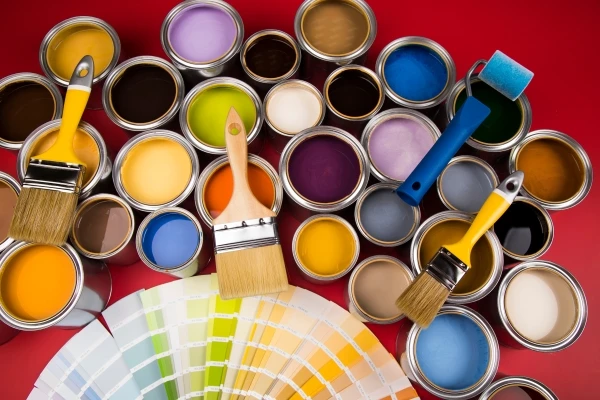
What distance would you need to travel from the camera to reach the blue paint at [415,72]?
2.40m

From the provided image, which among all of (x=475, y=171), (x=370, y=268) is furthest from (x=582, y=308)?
(x=370, y=268)

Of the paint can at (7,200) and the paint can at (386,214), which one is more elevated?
the paint can at (386,214)

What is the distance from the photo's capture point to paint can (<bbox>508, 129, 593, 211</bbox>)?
2271 mm

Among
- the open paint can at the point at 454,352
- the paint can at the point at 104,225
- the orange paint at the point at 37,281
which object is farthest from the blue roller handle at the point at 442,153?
the orange paint at the point at 37,281

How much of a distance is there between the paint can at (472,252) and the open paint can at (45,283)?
1.40 meters

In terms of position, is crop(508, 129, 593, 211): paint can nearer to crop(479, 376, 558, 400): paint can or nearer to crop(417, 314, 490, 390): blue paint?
crop(417, 314, 490, 390): blue paint

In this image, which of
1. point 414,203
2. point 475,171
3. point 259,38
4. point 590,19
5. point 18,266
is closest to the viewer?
point 414,203

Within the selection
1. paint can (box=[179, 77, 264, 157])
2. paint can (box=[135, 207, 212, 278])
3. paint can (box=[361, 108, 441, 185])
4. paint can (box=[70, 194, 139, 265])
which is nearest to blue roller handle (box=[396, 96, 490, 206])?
paint can (box=[361, 108, 441, 185])

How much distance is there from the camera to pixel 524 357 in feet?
7.44

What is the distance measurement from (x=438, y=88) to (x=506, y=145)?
43 centimetres

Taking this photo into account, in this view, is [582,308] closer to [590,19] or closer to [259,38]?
[590,19]

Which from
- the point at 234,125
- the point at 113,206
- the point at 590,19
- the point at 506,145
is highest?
the point at 590,19

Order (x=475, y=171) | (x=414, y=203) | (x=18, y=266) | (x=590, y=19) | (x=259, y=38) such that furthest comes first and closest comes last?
(x=590, y=19), (x=259, y=38), (x=475, y=171), (x=18, y=266), (x=414, y=203)

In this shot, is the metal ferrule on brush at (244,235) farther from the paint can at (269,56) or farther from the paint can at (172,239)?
the paint can at (269,56)
